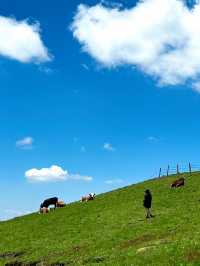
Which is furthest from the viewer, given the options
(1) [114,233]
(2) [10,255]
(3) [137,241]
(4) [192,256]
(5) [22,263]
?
(2) [10,255]

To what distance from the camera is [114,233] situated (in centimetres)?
4766

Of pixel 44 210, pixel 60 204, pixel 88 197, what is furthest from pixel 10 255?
pixel 60 204

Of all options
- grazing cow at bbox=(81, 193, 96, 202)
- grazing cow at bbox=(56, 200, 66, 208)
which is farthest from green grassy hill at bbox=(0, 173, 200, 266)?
grazing cow at bbox=(56, 200, 66, 208)

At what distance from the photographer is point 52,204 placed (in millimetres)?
83188

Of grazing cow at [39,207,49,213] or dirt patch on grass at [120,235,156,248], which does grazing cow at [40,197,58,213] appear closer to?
grazing cow at [39,207,49,213]

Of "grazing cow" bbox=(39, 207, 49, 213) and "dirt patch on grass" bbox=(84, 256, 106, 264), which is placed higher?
"grazing cow" bbox=(39, 207, 49, 213)

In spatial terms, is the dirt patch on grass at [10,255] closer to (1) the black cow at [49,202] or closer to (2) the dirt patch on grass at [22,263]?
(2) the dirt patch on grass at [22,263]

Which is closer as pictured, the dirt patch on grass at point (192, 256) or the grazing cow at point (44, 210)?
the dirt patch on grass at point (192, 256)

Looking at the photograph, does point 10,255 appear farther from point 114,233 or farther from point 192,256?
point 192,256

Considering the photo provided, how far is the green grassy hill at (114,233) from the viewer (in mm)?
34594

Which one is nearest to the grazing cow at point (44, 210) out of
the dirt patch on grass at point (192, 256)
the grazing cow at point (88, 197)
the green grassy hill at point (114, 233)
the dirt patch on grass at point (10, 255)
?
the green grassy hill at point (114, 233)

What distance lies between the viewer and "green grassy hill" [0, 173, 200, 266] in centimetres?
3459

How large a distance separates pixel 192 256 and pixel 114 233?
17450 millimetres

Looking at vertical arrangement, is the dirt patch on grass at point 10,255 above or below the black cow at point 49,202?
below
